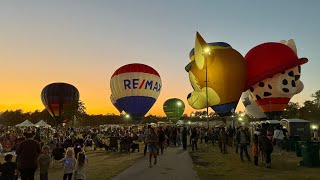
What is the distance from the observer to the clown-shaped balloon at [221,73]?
Answer: 3259cm

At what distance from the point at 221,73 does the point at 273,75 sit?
201 inches

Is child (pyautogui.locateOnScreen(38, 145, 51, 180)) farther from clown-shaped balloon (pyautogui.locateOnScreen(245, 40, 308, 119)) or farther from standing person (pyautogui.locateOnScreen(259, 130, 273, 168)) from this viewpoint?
clown-shaped balloon (pyautogui.locateOnScreen(245, 40, 308, 119))

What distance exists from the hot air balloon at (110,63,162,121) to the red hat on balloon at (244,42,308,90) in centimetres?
1599

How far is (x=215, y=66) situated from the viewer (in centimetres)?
3259

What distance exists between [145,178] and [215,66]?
2175cm

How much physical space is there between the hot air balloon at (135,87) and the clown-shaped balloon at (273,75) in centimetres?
1611

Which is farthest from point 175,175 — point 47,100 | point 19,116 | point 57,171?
point 19,116

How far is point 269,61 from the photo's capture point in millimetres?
33156

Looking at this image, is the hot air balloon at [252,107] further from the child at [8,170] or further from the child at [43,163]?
the child at [8,170]

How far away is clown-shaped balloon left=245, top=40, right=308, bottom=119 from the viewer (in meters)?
32.9

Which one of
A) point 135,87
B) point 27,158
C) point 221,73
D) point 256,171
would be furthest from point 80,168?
point 135,87

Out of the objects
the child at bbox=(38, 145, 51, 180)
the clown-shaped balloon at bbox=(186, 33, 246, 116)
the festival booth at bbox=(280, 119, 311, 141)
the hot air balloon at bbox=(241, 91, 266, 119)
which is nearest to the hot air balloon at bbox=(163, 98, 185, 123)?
the hot air balloon at bbox=(241, 91, 266, 119)

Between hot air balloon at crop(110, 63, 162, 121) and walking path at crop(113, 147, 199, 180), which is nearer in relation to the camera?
walking path at crop(113, 147, 199, 180)

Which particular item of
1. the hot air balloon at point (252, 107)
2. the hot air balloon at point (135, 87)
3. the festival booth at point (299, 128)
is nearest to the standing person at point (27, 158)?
the festival booth at point (299, 128)
